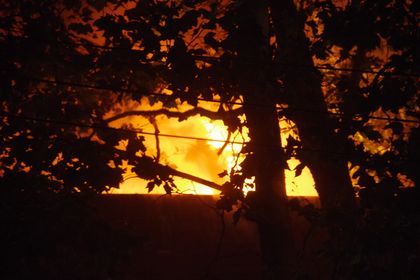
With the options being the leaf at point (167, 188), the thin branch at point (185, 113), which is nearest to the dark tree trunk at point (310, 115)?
the thin branch at point (185, 113)

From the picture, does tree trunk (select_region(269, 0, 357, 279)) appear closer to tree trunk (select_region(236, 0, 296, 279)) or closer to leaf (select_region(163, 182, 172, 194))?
tree trunk (select_region(236, 0, 296, 279))

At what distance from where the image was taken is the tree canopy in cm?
398

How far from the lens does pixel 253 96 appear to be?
15.4ft

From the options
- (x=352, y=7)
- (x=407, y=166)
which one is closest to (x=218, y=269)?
(x=407, y=166)

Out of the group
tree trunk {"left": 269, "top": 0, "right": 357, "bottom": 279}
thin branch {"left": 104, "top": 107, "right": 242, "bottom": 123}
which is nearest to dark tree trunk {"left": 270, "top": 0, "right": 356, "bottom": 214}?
tree trunk {"left": 269, "top": 0, "right": 357, "bottom": 279}

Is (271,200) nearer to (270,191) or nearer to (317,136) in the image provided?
(270,191)

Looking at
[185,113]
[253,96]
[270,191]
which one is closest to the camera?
[253,96]

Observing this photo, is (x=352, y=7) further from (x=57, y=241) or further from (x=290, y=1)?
(x=57, y=241)

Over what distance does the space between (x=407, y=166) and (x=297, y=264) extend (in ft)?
6.52

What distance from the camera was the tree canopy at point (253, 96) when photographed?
13.1 ft

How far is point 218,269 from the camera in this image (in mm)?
8688

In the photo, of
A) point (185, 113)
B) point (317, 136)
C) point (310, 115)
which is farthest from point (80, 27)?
point (317, 136)

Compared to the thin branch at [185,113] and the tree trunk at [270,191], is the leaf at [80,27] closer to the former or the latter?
the thin branch at [185,113]

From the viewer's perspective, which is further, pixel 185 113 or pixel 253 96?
pixel 185 113
